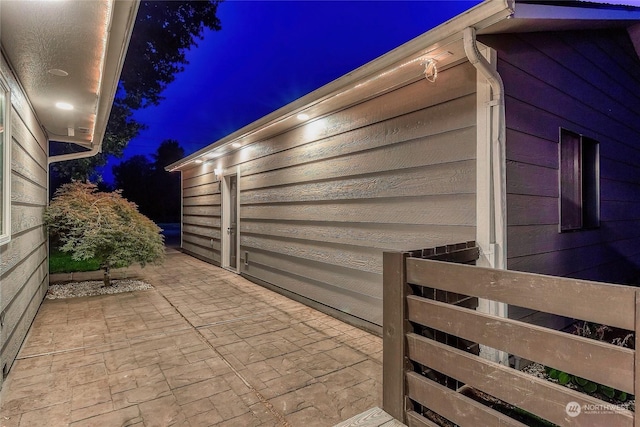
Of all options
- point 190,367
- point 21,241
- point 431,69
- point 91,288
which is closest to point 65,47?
point 21,241

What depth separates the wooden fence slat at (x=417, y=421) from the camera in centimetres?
181

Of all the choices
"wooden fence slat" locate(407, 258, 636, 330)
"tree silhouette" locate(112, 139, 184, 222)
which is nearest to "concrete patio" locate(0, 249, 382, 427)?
"wooden fence slat" locate(407, 258, 636, 330)

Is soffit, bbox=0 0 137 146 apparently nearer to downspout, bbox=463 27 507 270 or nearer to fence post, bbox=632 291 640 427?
downspout, bbox=463 27 507 270

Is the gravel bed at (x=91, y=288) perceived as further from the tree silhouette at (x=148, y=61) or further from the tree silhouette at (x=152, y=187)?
the tree silhouette at (x=152, y=187)

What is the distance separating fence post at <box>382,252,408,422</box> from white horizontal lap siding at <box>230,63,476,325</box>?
0.92 meters

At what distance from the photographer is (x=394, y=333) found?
1951mm

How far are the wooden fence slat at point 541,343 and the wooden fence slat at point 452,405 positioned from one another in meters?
0.30

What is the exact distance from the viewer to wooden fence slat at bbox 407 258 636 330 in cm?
120

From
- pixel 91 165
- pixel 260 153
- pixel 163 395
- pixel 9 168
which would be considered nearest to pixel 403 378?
pixel 163 395

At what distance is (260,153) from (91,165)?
7.22 metres

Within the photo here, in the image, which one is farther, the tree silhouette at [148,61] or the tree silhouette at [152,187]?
the tree silhouette at [152,187]

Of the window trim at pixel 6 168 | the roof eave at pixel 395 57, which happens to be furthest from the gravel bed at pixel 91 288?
the roof eave at pixel 395 57

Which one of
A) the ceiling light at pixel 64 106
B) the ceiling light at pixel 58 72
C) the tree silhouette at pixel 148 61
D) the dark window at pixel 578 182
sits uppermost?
the tree silhouette at pixel 148 61

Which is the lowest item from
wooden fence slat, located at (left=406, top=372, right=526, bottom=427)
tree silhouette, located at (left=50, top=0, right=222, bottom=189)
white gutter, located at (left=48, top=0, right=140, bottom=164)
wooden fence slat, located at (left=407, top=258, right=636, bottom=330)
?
wooden fence slat, located at (left=406, top=372, right=526, bottom=427)
